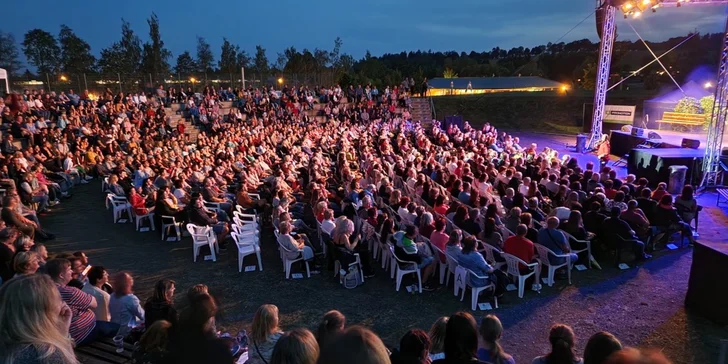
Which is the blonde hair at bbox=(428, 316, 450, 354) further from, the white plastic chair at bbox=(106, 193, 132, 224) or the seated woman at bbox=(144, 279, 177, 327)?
the white plastic chair at bbox=(106, 193, 132, 224)

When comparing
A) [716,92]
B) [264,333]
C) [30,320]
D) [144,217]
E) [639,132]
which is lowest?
[144,217]

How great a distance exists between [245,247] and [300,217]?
1.81m

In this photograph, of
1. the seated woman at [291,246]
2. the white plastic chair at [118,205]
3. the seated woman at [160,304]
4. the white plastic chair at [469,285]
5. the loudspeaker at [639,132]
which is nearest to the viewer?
the seated woman at [160,304]

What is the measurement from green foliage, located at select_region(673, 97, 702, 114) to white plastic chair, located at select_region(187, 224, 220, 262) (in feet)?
68.1

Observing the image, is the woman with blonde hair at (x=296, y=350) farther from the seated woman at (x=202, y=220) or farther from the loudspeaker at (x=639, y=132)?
the loudspeaker at (x=639, y=132)

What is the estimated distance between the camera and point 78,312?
3.75 metres

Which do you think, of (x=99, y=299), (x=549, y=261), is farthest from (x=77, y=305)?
(x=549, y=261)

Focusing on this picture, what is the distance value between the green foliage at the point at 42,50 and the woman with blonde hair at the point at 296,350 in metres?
39.5

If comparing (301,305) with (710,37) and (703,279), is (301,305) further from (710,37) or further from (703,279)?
(710,37)

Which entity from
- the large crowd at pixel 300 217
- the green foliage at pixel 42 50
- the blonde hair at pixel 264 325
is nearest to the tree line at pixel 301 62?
the green foliage at pixel 42 50

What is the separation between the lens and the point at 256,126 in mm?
18906

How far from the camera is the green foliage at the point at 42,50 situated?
32719 millimetres

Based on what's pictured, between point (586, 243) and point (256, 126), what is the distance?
49.1 ft

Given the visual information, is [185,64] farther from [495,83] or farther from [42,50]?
[495,83]
